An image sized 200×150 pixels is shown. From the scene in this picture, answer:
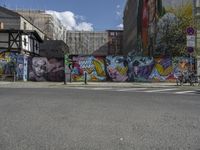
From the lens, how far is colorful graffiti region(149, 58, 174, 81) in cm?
3306

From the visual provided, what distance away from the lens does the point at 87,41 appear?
13088 cm

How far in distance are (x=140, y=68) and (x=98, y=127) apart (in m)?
24.9

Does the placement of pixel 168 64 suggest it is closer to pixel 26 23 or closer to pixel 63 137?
pixel 63 137

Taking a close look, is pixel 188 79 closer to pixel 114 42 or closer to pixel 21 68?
pixel 21 68

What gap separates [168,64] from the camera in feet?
109

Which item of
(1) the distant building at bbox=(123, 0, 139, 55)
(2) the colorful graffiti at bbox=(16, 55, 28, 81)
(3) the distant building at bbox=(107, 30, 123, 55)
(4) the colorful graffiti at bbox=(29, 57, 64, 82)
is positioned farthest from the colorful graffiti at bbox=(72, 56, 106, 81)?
(3) the distant building at bbox=(107, 30, 123, 55)

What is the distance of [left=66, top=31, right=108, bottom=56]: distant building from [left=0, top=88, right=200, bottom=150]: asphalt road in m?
118

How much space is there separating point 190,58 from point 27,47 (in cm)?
1970

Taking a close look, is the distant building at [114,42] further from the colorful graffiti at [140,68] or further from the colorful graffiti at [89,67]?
the colorful graffiti at [89,67]

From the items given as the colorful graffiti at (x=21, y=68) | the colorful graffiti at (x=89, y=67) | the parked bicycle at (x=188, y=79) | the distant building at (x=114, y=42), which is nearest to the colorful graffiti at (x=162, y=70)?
the parked bicycle at (x=188, y=79)

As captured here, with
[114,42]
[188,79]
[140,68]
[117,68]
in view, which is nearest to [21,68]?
[117,68]

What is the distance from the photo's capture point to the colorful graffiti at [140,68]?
3319cm

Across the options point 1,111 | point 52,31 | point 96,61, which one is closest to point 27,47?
point 96,61

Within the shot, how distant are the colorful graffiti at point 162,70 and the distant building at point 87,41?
320 feet
